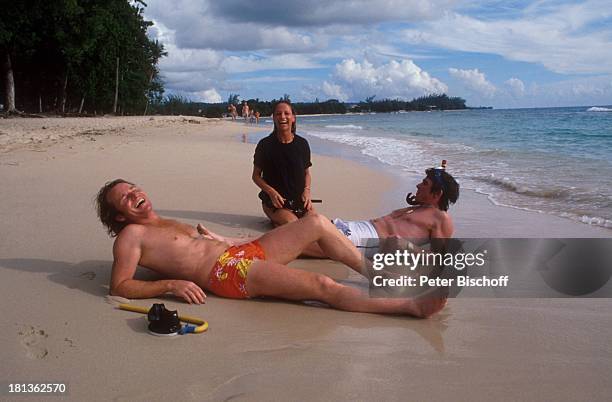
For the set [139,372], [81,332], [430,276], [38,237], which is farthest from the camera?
[38,237]

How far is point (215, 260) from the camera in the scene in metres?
3.24

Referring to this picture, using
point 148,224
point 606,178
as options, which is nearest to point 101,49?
point 606,178

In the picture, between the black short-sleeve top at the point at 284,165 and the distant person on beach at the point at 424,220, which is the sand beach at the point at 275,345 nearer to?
the distant person on beach at the point at 424,220

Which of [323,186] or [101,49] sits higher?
[101,49]

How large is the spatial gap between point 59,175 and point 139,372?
6.06 metres

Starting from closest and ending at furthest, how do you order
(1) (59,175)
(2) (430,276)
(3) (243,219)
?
(2) (430,276), (3) (243,219), (1) (59,175)

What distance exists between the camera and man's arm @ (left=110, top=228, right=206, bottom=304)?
3123 mm

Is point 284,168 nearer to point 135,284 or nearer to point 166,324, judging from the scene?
point 135,284

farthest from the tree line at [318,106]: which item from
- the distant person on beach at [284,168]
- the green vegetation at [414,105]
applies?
the distant person on beach at [284,168]

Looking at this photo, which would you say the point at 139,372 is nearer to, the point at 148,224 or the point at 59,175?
the point at 148,224

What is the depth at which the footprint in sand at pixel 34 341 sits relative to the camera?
2461 millimetres

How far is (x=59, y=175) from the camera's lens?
24.8 feet

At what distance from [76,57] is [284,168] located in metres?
29.1

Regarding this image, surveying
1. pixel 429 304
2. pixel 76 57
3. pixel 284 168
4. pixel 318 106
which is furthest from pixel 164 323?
pixel 318 106
